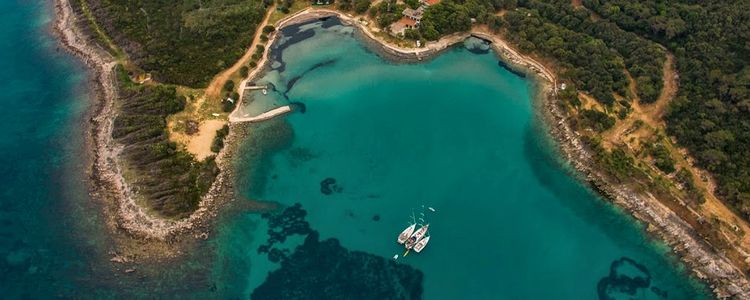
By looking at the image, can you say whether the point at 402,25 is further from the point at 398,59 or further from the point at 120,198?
the point at 120,198

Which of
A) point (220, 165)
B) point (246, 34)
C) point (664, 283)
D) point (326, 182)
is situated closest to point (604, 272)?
point (664, 283)

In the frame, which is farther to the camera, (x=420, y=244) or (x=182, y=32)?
(x=182, y=32)

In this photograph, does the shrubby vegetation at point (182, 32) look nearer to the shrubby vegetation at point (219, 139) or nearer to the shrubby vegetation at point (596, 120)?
the shrubby vegetation at point (219, 139)

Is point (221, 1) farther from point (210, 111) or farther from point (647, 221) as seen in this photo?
point (647, 221)

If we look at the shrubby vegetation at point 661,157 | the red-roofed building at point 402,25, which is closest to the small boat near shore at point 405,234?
the shrubby vegetation at point 661,157

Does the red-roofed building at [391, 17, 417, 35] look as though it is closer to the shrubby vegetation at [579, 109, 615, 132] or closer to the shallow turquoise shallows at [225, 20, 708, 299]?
the shallow turquoise shallows at [225, 20, 708, 299]

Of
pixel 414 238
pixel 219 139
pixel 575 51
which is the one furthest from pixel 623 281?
pixel 219 139

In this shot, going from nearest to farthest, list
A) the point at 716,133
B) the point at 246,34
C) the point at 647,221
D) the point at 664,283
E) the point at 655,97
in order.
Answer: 1. the point at 664,283
2. the point at 647,221
3. the point at 716,133
4. the point at 655,97
5. the point at 246,34
